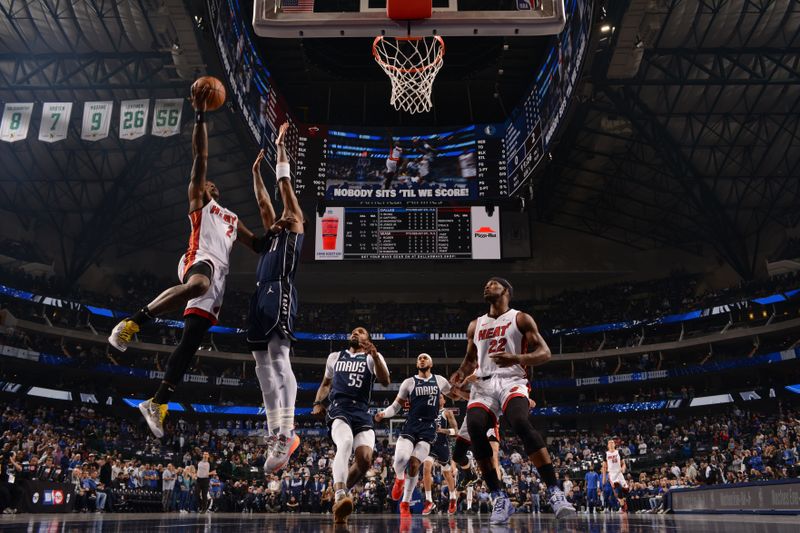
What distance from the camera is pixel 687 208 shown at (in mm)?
31344

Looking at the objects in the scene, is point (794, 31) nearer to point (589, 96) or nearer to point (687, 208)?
point (589, 96)

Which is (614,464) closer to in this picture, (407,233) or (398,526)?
(407,233)

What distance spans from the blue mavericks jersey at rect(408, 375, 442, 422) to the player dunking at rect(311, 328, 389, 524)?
2.41m

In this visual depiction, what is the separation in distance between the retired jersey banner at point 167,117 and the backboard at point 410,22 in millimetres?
11282

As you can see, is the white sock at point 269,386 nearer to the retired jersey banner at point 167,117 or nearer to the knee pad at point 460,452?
the knee pad at point 460,452

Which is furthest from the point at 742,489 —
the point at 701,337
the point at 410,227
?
the point at 701,337

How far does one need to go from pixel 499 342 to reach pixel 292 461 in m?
21.5

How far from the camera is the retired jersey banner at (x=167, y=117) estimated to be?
1762 centimetres

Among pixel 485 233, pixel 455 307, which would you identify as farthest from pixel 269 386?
pixel 455 307

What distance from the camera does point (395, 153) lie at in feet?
69.5

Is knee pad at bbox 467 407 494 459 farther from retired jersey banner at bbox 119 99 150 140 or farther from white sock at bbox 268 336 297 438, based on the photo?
retired jersey banner at bbox 119 99 150 140

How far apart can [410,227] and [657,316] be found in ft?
55.9

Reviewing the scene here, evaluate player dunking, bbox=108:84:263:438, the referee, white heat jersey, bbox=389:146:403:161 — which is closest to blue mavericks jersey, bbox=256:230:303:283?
player dunking, bbox=108:84:263:438

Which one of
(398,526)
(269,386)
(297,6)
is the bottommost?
(398,526)
